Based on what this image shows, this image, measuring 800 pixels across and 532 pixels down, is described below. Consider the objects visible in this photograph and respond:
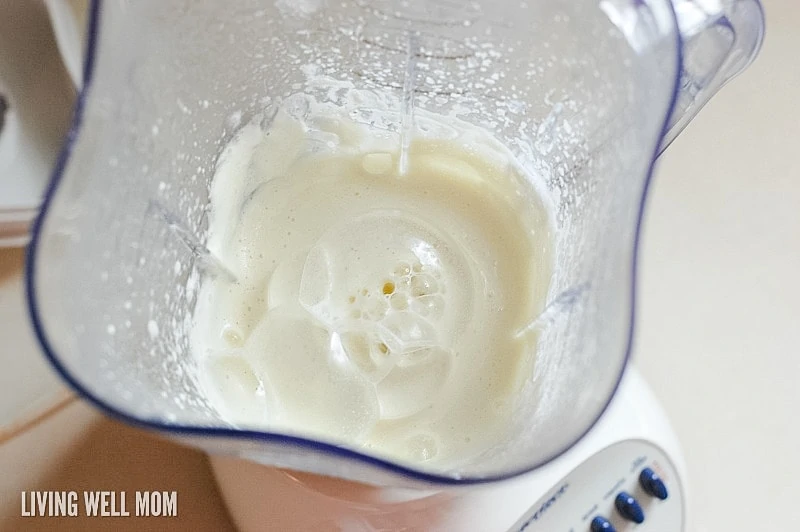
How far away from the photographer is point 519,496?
0.46m

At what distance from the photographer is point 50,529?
494mm

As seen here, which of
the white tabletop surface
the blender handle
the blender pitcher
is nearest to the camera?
the blender pitcher

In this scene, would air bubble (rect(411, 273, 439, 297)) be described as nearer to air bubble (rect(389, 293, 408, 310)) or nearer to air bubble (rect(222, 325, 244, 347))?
air bubble (rect(389, 293, 408, 310))

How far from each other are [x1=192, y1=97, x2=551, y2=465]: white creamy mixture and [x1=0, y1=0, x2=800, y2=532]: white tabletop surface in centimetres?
11

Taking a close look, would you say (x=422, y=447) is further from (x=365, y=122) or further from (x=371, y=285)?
(x=365, y=122)

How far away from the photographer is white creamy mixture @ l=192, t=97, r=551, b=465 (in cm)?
44

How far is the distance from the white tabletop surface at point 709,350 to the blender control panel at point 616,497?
0.06 m

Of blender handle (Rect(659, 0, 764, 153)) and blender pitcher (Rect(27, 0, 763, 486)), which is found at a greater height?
blender handle (Rect(659, 0, 764, 153))

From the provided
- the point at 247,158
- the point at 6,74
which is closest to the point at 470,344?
the point at 247,158

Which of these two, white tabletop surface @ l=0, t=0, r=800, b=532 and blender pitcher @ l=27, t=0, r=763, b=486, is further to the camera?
white tabletop surface @ l=0, t=0, r=800, b=532

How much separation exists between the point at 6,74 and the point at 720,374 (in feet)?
2.11

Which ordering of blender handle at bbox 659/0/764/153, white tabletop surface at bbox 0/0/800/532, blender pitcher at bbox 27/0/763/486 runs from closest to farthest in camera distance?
blender pitcher at bbox 27/0/763/486, blender handle at bbox 659/0/764/153, white tabletop surface at bbox 0/0/800/532

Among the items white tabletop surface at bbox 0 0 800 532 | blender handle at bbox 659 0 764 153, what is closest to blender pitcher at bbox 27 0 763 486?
blender handle at bbox 659 0 764 153

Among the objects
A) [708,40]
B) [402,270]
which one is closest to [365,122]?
[402,270]
